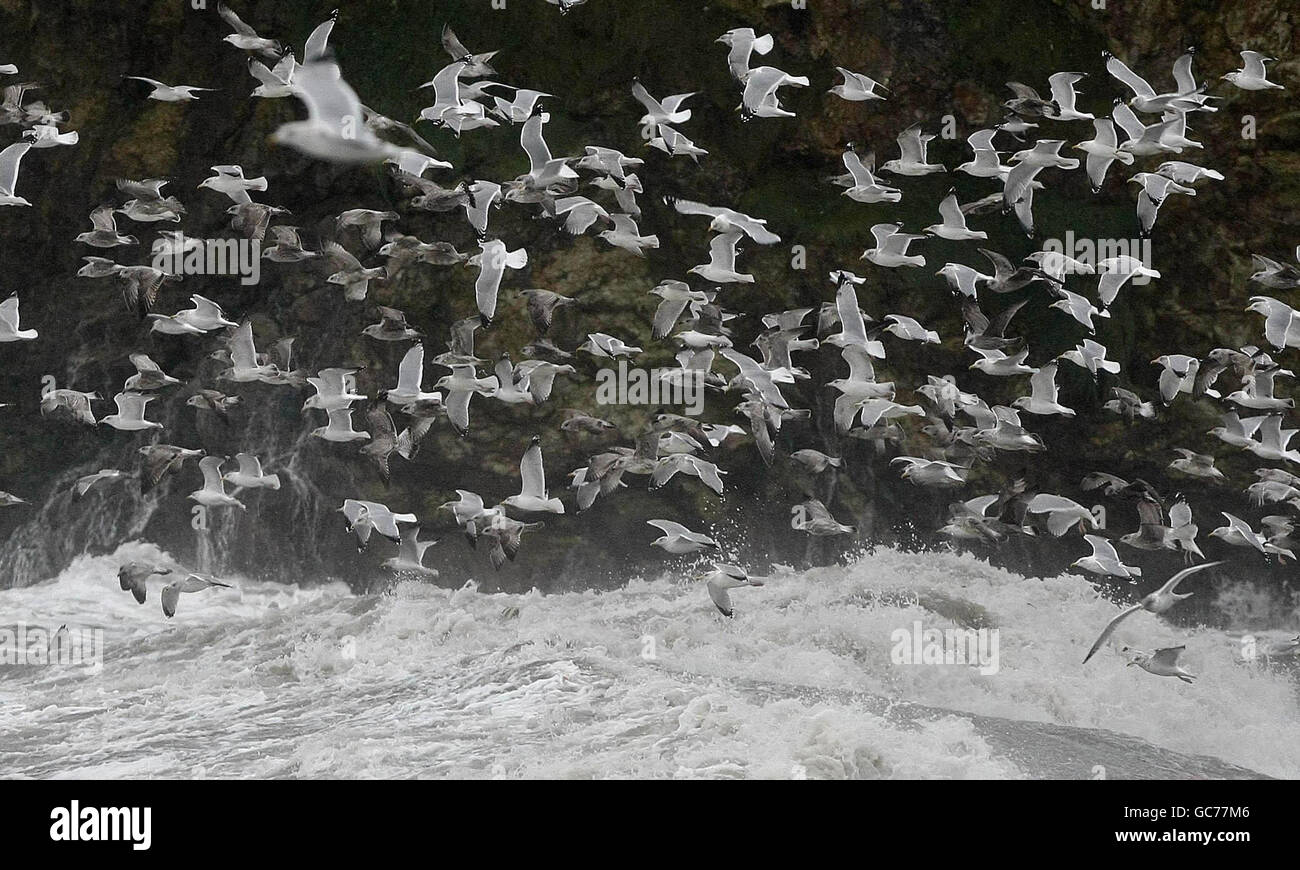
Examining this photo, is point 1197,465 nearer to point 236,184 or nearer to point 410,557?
point 410,557

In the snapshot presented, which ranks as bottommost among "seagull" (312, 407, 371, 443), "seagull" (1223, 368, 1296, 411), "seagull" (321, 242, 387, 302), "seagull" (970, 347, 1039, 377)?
"seagull" (312, 407, 371, 443)

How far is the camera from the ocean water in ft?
32.8

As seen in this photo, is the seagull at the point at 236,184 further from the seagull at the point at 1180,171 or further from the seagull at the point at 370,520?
the seagull at the point at 1180,171

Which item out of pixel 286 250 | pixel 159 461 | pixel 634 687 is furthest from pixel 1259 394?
pixel 159 461

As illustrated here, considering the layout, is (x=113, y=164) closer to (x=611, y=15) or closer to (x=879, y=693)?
(x=611, y=15)

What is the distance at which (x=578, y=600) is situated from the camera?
16875 millimetres

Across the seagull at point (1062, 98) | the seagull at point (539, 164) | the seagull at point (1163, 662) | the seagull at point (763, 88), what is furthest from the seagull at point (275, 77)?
the seagull at point (1163, 662)

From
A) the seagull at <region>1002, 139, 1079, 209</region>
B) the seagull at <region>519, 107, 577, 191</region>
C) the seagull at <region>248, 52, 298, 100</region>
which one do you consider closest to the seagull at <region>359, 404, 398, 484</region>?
the seagull at <region>519, 107, 577, 191</region>

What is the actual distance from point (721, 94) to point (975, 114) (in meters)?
3.10

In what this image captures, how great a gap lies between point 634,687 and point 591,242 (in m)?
6.90

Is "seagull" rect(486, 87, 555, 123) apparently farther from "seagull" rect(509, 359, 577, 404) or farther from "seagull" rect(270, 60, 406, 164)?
"seagull" rect(270, 60, 406, 164)

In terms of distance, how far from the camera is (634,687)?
11.7 m

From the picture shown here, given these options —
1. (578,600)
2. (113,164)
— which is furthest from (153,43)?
(578,600)

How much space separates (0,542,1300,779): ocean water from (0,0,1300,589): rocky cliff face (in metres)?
0.90
